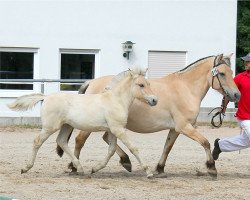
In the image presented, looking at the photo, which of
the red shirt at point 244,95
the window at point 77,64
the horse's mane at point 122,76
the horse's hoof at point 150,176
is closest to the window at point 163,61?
the window at point 77,64

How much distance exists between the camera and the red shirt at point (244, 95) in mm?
11297

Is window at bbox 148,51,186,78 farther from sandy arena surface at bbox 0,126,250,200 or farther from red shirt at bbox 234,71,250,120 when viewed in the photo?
red shirt at bbox 234,71,250,120

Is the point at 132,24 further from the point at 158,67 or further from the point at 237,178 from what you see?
the point at 237,178

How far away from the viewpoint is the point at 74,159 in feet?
36.0

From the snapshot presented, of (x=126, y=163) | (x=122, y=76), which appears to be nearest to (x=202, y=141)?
(x=126, y=163)

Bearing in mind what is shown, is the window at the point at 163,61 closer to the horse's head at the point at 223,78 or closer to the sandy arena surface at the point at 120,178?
the sandy arena surface at the point at 120,178

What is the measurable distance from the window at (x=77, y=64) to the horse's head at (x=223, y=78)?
506 inches

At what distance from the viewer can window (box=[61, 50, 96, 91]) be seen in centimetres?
2380

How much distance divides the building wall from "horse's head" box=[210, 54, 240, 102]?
37.8 ft

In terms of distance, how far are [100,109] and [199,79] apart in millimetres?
1725

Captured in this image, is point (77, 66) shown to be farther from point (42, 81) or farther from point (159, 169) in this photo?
point (159, 169)

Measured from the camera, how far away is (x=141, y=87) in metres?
10.7

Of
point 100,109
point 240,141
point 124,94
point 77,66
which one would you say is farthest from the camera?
point 77,66

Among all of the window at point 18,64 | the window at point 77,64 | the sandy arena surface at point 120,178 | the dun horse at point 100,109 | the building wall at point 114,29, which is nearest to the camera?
the sandy arena surface at point 120,178
